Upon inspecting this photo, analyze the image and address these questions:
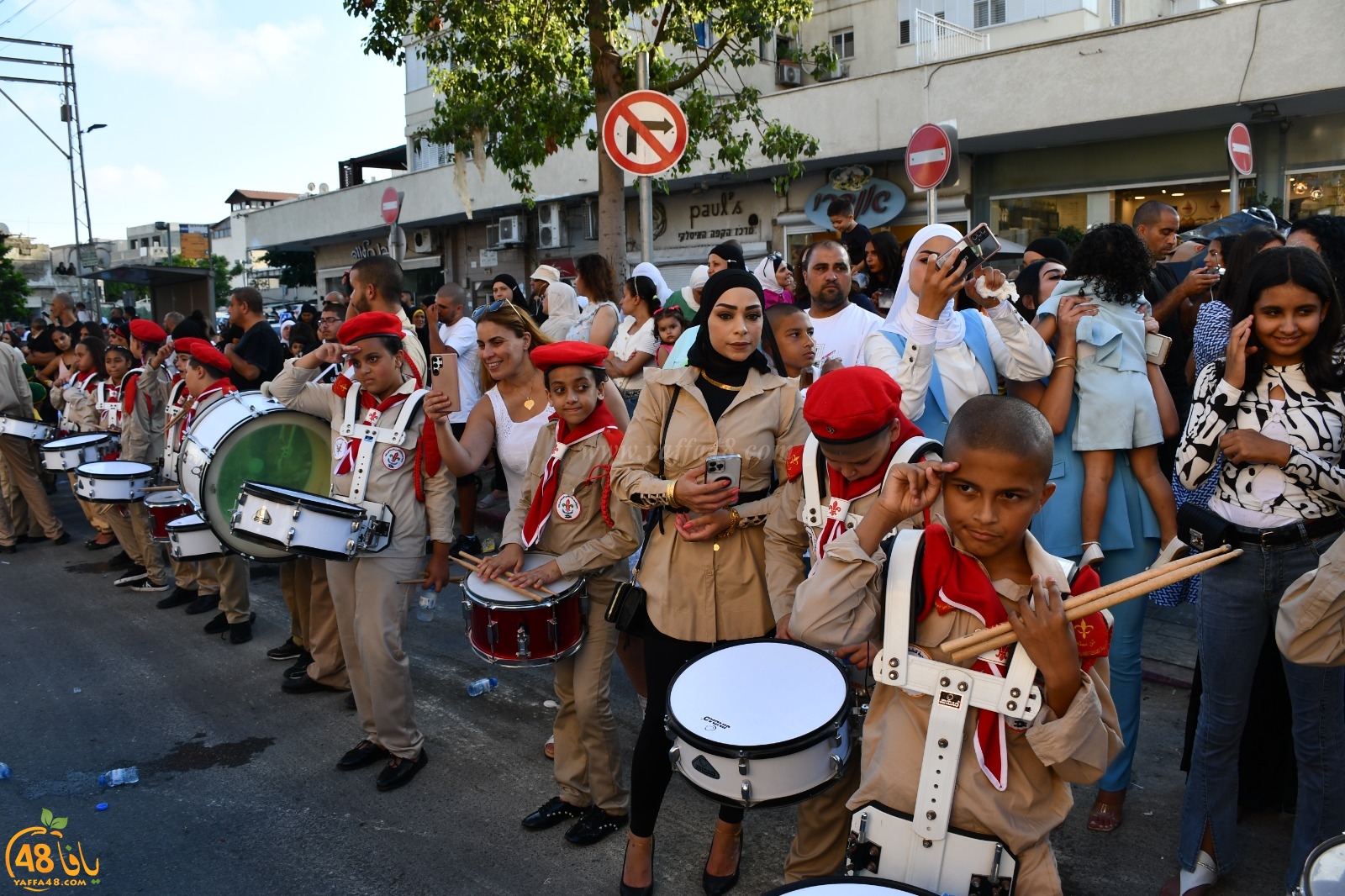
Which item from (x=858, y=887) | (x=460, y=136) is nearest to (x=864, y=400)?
(x=858, y=887)

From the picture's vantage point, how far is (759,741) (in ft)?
8.89

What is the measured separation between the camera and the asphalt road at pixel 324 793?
12.9 feet

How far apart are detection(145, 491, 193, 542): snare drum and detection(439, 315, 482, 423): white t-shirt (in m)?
2.80

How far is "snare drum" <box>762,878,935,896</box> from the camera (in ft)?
6.64

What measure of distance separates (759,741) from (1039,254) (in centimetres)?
450

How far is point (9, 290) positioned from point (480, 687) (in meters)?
39.9

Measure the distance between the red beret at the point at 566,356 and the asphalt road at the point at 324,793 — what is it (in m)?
2.00

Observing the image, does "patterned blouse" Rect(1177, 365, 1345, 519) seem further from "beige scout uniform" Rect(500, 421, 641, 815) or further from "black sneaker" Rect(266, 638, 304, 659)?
"black sneaker" Rect(266, 638, 304, 659)

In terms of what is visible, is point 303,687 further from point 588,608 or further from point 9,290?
point 9,290

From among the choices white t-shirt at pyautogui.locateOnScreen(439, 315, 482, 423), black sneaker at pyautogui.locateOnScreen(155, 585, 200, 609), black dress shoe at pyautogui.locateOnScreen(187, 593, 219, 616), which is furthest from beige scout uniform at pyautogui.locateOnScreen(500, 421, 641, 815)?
white t-shirt at pyautogui.locateOnScreen(439, 315, 482, 423)

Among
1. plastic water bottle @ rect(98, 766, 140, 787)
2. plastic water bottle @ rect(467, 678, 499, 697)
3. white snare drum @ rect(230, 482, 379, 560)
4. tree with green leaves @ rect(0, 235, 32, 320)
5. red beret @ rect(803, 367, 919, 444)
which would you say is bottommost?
plastic water bottle @ rect(98, 766, 140, 787)

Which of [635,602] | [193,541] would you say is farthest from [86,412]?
[635,602]

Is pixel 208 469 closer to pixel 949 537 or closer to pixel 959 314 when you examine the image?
pixel 959 314
